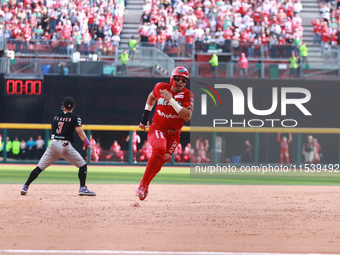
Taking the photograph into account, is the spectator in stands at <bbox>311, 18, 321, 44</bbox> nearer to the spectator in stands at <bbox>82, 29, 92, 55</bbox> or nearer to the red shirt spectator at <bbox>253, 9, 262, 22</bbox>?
the red shirt spectator at <bbox>253, 9, 262, 22</bbox>

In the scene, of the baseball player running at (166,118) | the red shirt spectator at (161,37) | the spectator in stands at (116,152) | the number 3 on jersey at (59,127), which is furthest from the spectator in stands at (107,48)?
the baseball player running at (166,118)

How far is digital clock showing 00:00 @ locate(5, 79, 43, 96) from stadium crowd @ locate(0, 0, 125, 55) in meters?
1.66

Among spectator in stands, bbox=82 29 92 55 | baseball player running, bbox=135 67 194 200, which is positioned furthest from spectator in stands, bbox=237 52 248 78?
baseball player running, bbox=135 67 194 200

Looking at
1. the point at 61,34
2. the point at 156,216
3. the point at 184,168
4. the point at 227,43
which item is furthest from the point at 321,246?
the point at 61,34

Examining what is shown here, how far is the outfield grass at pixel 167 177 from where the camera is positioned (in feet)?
54.8

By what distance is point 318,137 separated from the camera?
2320cm

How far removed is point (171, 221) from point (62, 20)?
794 inches

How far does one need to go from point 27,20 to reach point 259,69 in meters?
10.3

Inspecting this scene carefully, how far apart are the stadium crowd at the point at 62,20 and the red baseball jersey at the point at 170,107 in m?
16.4

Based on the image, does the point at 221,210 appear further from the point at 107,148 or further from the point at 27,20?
the point at 27,20

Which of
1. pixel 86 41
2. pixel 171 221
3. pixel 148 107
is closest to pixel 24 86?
pixel 86 41

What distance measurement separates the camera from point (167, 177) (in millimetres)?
18547

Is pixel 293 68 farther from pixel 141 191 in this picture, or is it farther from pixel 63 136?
pixel 141 191

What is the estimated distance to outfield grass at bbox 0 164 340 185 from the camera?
16689mm
